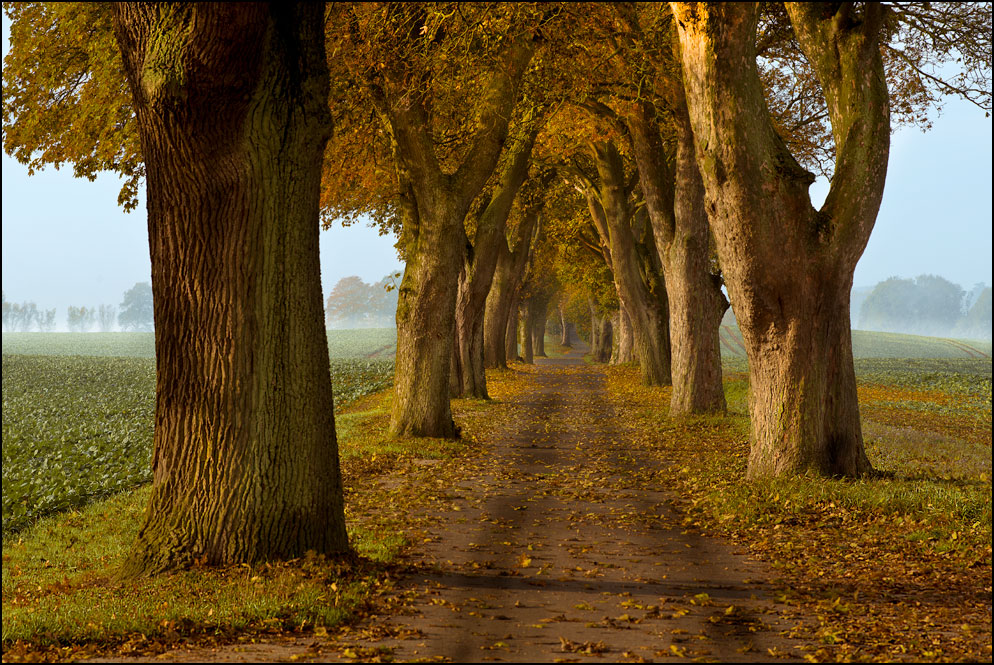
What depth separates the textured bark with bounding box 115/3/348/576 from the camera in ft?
21.1

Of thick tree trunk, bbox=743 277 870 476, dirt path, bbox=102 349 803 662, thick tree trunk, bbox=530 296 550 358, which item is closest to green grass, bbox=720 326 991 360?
thick tree trunk, bbox=530 296 550 358

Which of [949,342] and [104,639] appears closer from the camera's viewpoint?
[104,639]

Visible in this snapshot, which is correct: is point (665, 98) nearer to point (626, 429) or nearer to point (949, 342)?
point (626, 429)

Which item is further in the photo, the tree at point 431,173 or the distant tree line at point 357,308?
the distant tree line at point 357,308

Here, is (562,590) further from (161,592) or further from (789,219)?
(789,219)

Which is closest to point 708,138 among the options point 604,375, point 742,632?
point 742,632

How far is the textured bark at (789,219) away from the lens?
9484 millimetres

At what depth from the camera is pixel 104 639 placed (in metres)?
5.09

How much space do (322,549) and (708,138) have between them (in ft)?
21.2

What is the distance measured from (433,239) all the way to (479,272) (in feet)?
21.6

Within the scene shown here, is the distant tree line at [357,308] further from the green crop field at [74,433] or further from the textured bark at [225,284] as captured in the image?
the textured bark at [225,284]

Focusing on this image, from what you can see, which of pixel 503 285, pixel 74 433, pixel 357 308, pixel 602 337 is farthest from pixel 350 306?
pixel 74 433

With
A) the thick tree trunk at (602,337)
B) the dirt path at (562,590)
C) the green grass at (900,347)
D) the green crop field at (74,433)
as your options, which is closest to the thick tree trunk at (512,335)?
the green crop field at (74,433)

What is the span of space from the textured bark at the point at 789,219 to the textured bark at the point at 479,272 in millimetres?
9044
